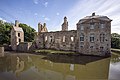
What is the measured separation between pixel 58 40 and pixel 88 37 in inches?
321

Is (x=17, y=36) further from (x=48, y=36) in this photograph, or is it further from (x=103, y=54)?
(x=103, y=54)

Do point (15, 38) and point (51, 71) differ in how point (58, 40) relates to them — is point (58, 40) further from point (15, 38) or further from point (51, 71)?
point (51, 71)

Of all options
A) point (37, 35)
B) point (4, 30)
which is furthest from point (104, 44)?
point (4, 30)

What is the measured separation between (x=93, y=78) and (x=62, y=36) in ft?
63.1

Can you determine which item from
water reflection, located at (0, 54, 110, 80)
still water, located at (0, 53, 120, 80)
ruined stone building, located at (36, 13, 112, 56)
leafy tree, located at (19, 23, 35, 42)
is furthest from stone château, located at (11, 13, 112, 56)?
leafy tree, located at (19, 23, 35, 42)

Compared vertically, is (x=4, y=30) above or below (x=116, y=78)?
above

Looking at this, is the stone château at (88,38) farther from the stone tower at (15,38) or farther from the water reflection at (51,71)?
the stone tower at (15,38)

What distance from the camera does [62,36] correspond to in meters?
27.2

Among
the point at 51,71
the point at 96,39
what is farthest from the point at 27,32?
the point at 51,71

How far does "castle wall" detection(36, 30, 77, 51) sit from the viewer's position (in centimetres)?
2545

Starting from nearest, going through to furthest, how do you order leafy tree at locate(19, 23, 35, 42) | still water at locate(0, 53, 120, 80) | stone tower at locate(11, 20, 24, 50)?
still water at locate(0, 53, 120, 80), stone tower at locate(11, 20, 24, 50), leafy tree at locate(19, 23, 35, 42)

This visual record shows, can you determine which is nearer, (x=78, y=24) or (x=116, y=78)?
(x=116, y=78)

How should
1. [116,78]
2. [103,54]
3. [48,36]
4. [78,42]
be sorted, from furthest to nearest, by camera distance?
[48,36], [78,42], [103,54], [116,78]

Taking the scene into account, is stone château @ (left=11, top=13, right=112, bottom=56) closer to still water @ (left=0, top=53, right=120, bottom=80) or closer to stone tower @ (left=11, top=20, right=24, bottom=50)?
still water @ (left=0, top=53, right=120, bottom=80)
